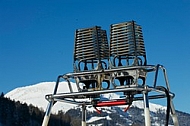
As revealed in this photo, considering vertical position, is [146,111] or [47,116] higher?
[146,111]

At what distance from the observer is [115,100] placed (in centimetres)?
1016

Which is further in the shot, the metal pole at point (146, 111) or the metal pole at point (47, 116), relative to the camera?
the metal pole at point (47, 116)

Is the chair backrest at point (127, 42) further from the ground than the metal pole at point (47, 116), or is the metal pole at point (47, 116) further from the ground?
the chair backrest at point (127, 42)

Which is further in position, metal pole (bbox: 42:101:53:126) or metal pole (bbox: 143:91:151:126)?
metal pole (bbox: 42:101:53:126)

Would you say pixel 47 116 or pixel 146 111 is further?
pixel 47 116

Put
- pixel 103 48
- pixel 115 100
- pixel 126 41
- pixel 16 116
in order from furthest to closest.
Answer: pixel 16 116, pixel 115 100, pixel 103 48, pixel 126 41

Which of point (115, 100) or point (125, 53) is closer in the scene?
point (125, 53)

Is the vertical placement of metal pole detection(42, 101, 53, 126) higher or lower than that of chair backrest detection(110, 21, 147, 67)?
lower

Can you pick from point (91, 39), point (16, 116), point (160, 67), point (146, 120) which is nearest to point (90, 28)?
point (91, 39)

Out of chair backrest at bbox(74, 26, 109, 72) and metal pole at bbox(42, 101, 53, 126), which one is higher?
chair backrest at bbox(74, 26, 109, 72)

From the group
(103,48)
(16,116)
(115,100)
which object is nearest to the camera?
(103,48)

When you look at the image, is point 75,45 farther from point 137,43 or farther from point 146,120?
point 146,120

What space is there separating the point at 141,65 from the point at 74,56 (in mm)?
1338

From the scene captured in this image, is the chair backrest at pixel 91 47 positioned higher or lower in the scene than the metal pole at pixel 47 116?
higher
